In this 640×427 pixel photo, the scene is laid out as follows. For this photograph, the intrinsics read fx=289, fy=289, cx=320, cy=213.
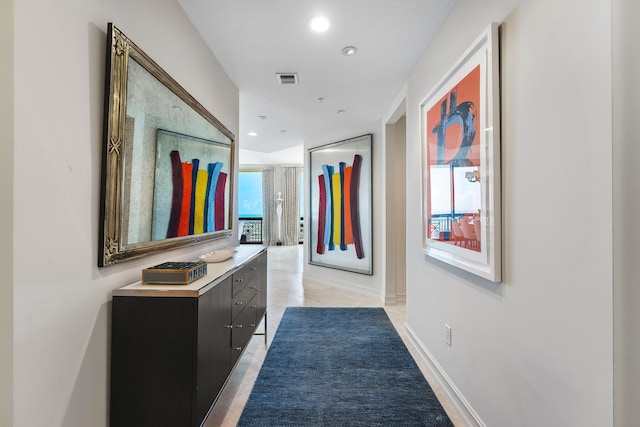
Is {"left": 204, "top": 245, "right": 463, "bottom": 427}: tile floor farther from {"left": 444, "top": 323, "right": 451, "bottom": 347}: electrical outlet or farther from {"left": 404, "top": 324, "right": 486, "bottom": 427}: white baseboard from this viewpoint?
{"left": 444, "top": 323, "right": 451, "bottom": 347}: electrical outlet

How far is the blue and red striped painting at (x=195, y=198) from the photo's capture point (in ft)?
5.79

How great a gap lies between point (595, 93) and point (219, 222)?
2.37m

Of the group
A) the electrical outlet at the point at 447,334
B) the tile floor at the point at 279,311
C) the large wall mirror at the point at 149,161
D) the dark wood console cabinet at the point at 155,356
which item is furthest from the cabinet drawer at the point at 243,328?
the electrical outlet at the point at 447,334

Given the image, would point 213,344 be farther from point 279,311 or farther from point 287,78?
point 287,78

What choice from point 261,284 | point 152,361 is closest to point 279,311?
point 261,284

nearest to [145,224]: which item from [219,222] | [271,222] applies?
[219,222]

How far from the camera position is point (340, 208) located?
4645 millimetres

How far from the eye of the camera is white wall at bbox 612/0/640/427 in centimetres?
78

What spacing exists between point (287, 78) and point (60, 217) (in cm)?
232

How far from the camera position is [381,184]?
4.12 meters

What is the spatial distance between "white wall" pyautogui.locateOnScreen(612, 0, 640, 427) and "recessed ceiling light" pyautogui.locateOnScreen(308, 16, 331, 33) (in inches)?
62.6

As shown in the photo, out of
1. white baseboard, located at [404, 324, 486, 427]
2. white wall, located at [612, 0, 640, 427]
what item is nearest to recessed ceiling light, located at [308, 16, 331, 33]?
white wall, located at [612, 0, 640, 427]

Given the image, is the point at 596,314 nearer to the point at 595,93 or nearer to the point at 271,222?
the point at 595,93

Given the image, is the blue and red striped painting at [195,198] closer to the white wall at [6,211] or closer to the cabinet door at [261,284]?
the cabinet door at [261,284]
